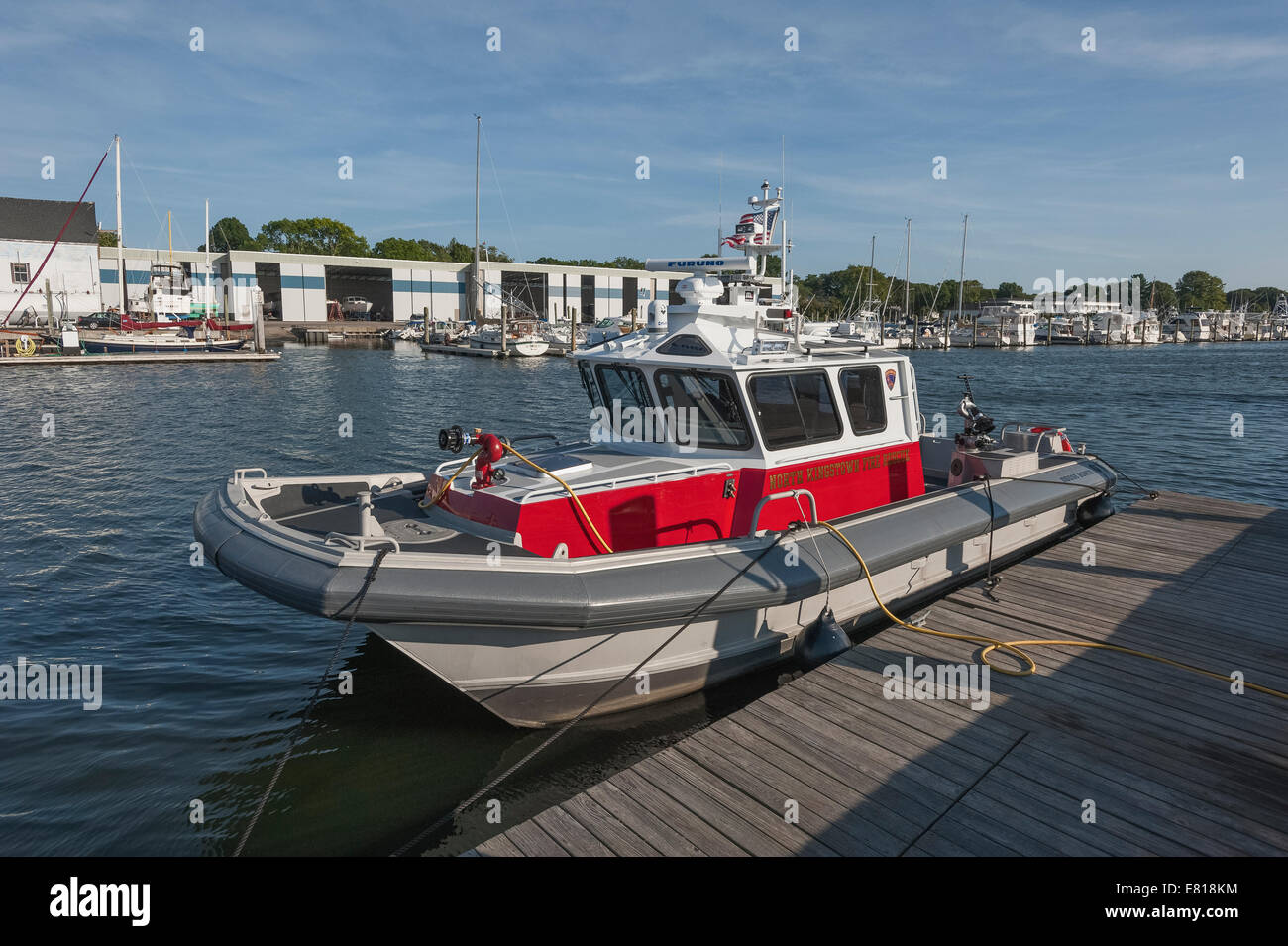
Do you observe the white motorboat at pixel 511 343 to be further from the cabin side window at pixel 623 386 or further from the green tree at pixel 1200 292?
the green tree at pixel 1200 292

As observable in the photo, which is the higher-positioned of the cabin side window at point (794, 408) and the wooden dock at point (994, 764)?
the cabin side window at point (794, 408)

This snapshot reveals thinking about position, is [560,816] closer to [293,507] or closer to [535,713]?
[535,713]

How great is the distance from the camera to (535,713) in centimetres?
560

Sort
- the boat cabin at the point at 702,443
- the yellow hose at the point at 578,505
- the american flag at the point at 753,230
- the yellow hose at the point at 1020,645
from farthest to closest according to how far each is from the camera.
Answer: the american flag at the point at 753,230 → the boat cabin at the point at 702,443 → the yellow hose at the point at 578,505 → the yellow hose at the point at 1020,645

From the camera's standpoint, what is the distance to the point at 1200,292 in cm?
13275

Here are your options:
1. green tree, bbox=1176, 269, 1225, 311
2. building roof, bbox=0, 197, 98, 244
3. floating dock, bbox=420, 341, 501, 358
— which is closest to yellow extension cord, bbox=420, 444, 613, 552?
floating dock, bbox=420, 341, 501, 358

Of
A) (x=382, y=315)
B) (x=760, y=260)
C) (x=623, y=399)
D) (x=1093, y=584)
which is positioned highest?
(x=382, y=315)

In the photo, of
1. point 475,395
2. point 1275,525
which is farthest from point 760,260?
point 475,395

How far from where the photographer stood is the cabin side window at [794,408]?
6.43 m

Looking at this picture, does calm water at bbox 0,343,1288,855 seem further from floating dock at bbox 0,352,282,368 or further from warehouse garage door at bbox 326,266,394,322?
warehouse garage door at bbox 326,266,394,322

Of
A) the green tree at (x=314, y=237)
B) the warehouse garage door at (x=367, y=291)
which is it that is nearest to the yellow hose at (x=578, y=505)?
the warehouse garage door at (x=367, y=291)

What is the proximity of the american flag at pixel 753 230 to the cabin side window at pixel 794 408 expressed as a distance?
167 centimetres

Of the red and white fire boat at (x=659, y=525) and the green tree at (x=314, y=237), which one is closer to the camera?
the red and white fire boat at (x=659, y=525)
